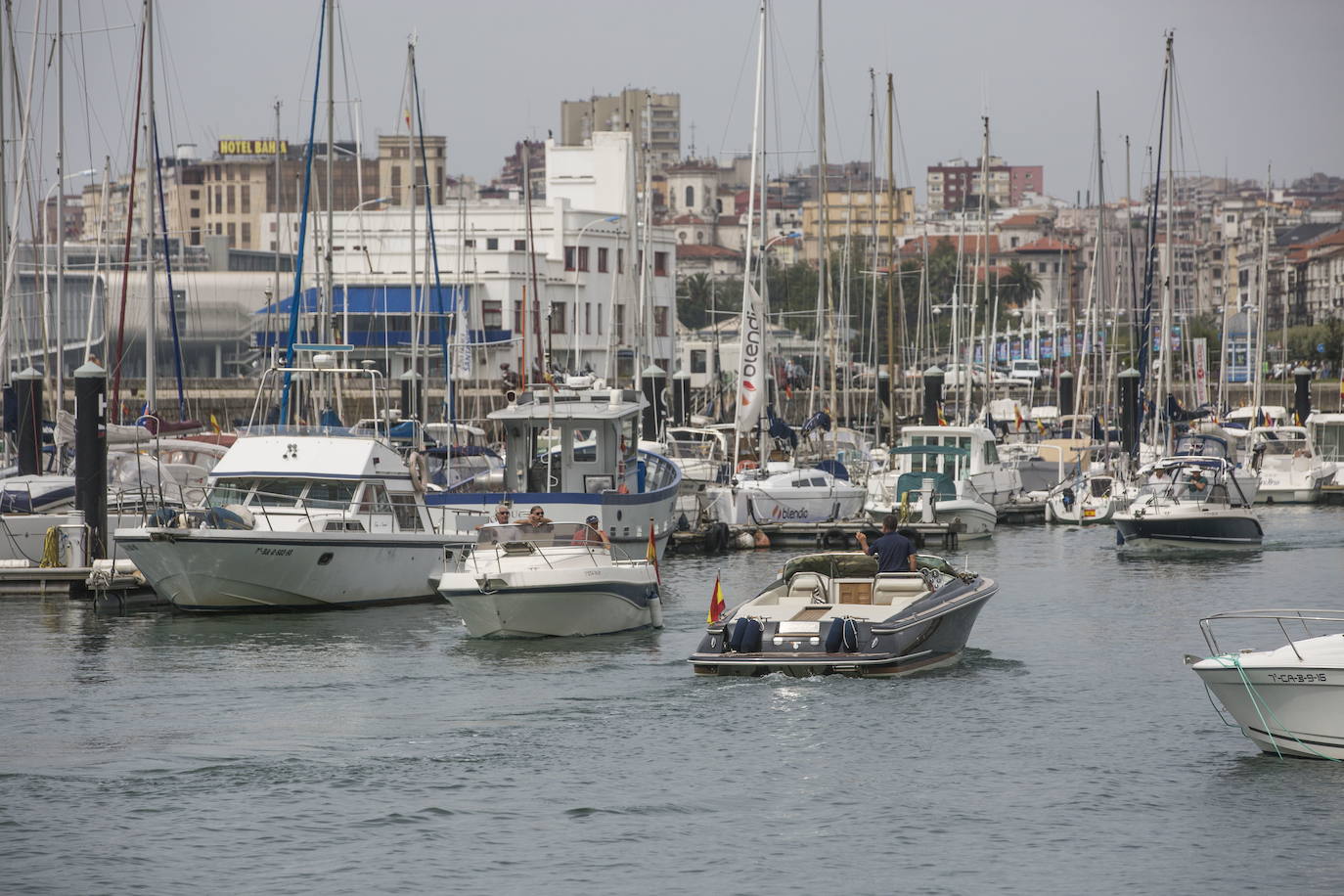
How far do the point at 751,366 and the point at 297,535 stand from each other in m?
18.3

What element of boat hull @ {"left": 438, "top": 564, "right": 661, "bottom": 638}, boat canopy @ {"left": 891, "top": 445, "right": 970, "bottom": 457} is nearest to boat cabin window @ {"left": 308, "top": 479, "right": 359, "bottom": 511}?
boat hull @ {"left": 438, "top": 564, "right": 661, "bottom": 638}

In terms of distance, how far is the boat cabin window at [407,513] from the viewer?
112 ft

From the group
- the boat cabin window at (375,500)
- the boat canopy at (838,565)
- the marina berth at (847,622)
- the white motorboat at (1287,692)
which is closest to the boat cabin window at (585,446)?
the boat cabin window at (375,500)

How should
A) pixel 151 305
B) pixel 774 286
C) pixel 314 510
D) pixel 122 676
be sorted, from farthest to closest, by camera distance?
pixel 774 286 < pixel 151 305 < pixel 314 510 < pixel 122 676

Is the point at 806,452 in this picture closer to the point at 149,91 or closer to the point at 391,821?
the point at 149,91

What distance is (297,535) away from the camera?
104ft

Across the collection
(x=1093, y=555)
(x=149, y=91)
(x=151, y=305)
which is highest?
(x=149, y=91)

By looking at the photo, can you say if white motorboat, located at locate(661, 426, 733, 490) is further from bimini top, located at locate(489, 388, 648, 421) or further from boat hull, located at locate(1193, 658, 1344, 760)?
boat hull, located at locate(1193, 658, 1344, 760)

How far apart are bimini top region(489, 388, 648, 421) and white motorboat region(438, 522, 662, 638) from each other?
818cm

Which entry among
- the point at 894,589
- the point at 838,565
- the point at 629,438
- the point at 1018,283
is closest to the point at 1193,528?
the point at 629,438

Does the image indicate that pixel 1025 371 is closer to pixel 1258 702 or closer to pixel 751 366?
pixel 751 366

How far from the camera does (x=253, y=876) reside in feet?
54.0

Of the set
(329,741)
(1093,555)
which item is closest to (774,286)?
(1093,555)

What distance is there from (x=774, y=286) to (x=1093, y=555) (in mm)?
124064
